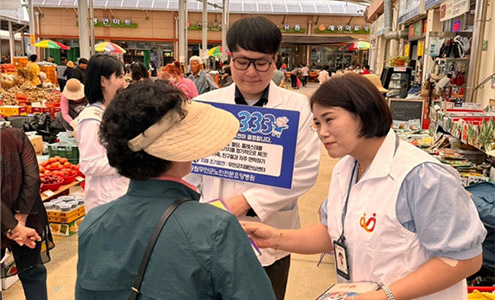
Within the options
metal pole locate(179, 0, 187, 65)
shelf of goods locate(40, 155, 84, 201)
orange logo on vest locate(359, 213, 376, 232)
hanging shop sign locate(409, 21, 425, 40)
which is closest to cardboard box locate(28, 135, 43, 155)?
shelf of goods locate(40, 155, 84, 201)

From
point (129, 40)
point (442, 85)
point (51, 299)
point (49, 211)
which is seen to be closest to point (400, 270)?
point (51, 299)

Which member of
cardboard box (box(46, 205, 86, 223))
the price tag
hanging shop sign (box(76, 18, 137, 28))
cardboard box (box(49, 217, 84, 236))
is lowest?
cardboard box (box(49, 217, 84, 236))

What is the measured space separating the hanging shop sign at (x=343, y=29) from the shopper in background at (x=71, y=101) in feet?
94.2

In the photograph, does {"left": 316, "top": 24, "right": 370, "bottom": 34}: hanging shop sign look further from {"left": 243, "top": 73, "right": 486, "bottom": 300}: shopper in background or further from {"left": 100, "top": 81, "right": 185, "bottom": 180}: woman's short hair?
{"left": 100, "top": 81, "right": 185, "bottom": 180}: woman's short hair

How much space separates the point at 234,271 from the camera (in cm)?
98

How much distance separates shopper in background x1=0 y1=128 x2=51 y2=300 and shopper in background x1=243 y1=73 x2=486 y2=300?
1.99 meters

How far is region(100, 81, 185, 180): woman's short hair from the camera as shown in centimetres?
105

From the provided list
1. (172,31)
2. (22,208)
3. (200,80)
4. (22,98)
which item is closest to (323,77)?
(200,80)

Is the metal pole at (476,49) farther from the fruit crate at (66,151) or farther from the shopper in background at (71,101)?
the fruit crate at (66,151)

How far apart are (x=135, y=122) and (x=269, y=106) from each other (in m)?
0.92

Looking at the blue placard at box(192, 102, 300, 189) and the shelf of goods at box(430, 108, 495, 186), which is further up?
the blue placard at box(192, 102, 300, 189)

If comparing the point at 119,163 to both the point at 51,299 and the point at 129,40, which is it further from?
the point at 129,40

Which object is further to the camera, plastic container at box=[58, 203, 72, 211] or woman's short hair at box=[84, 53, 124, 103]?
plastic container at box=[58, 203, 72, 211]

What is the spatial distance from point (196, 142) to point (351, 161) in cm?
75
